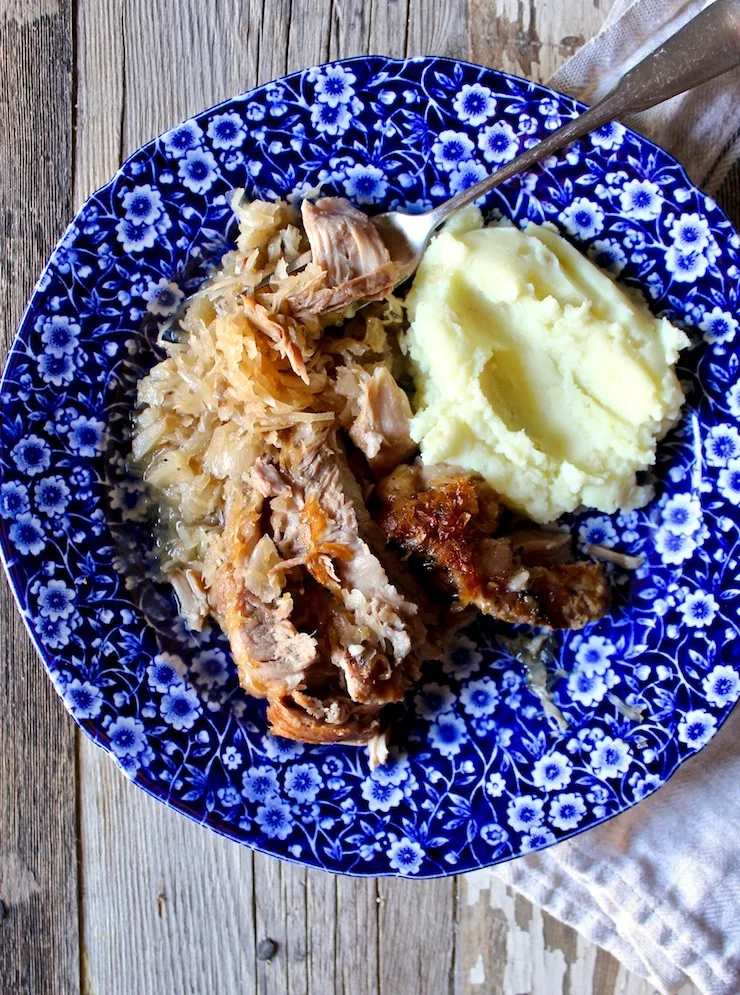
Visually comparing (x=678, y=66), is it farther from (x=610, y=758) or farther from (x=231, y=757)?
(x=231, y=757)

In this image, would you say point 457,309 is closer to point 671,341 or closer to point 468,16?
point 671,341

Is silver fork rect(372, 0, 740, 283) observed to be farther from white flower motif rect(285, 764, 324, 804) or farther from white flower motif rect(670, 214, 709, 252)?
white flower motif rect(285, 764, 324, 804)

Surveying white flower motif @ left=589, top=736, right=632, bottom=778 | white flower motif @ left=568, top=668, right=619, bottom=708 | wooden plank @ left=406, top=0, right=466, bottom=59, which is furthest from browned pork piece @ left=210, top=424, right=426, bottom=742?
wooden plank @ left=406, top=0, right=466, bottom=59

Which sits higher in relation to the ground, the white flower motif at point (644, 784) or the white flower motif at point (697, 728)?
the white flower motif at point (697, 728)

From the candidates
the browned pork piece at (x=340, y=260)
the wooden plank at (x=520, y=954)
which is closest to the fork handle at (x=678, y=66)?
the browned pork piece at (x=340, y=260)

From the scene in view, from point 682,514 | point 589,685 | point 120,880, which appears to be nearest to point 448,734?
A: point 589,685

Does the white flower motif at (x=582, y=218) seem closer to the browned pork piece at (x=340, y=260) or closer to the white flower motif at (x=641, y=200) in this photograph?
the white flower motif at (x=641, y=200)

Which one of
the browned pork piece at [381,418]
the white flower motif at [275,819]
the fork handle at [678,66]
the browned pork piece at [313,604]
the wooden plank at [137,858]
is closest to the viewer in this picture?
the fork handle at [678,66]
